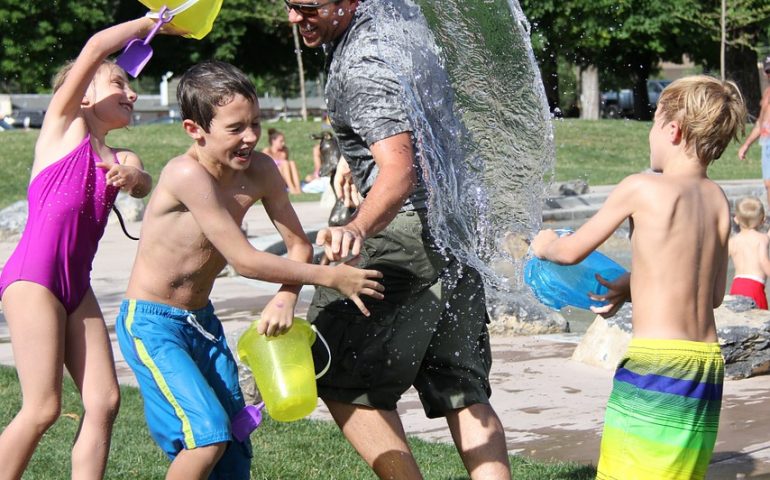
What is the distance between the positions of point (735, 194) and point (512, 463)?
1239 cm

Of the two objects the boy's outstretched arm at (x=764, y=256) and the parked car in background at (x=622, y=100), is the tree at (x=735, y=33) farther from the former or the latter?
the boy's outstretched arm at (x=764, y=256)

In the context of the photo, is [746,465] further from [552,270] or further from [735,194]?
[735,194]

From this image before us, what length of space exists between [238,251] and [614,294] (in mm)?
1191

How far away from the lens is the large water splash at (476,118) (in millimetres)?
3807

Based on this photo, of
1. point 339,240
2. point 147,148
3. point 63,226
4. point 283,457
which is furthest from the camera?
point 147,148

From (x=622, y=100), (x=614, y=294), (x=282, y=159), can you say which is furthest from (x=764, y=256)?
(x=622, y=100)

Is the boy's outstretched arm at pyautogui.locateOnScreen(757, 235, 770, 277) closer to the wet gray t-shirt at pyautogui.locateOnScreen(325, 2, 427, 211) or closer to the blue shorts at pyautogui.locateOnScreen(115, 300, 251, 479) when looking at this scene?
the wet gray t-shirt at pyautogui.locateOnScreen(325, 2, 427, 211)

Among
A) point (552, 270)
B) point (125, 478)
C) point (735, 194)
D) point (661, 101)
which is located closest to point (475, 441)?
point (552, 270)

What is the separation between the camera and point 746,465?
4.63 metres

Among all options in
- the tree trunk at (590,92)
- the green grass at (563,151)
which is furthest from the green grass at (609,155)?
the tree trunk at (590,92)

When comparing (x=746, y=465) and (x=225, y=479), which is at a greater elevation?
(x=225, y=479)

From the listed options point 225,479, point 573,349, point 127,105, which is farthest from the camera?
point 573,349

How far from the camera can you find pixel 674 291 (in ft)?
11.2

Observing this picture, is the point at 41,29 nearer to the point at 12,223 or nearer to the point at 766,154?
the point at 12,223
